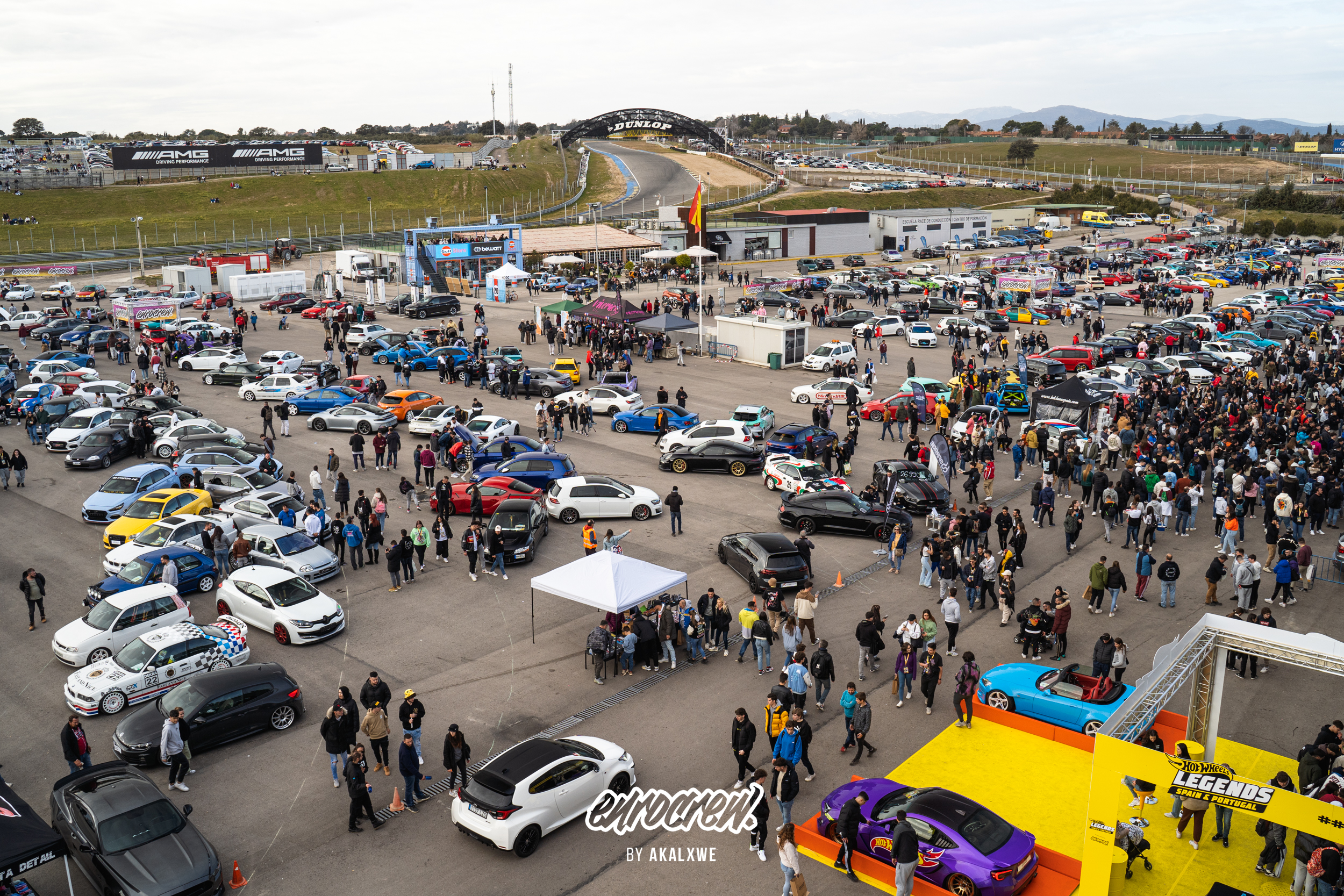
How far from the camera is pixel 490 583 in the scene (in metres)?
20.8

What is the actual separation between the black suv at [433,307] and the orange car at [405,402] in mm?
23048

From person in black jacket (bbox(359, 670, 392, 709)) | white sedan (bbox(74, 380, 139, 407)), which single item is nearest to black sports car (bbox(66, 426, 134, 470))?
white sedan (bbox(74, 380, 139, 407))

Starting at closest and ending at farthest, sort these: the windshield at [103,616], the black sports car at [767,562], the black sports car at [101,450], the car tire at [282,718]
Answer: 1. the car tire at [282,718]
2. the windshield at [103,616]
3. the black sports car at [767,562]
4. the black sports car at [101,450]

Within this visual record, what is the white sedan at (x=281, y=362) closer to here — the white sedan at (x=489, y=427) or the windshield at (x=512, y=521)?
the white sedan at (x=489, y=427)

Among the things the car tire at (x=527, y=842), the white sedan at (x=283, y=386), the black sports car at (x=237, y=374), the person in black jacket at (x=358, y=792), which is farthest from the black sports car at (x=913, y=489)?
the black sports car at (x=237, y=374)

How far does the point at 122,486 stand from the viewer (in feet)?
81.8

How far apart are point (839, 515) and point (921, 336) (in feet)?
86.6

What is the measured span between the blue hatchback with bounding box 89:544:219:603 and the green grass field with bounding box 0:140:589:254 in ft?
267

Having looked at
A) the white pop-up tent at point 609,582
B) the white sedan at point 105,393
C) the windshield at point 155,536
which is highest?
the white sedan at point 105,393

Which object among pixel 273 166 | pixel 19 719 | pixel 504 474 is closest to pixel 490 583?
pixel 504 474

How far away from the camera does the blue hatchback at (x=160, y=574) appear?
1905 centimetres

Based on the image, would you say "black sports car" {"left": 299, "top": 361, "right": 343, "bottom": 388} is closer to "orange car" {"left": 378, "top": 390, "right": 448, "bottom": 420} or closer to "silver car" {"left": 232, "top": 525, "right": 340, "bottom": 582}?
"orange car" {"left": 378, "top": 390, "right": 448, "bottom": 420}

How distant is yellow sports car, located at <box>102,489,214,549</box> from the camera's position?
22312 mm

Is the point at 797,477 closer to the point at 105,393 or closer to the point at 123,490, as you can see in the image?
the point at 123,490
